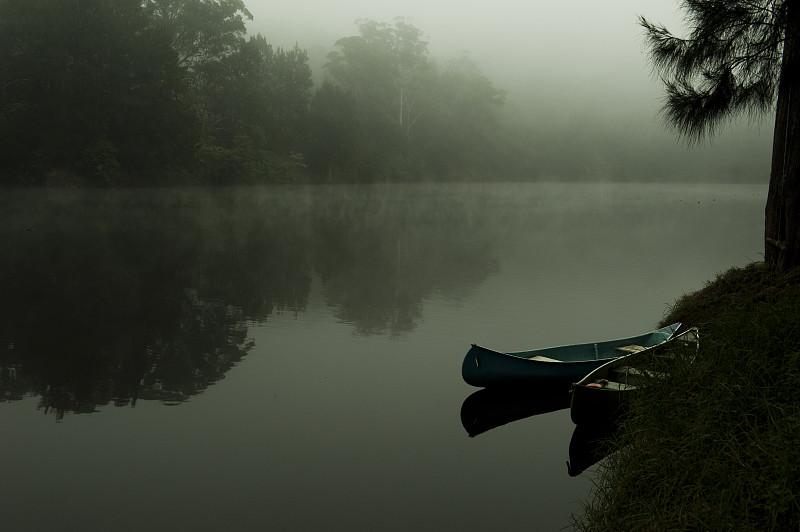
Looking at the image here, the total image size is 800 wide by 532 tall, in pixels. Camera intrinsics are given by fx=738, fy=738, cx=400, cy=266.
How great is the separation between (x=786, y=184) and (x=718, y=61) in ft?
7.31

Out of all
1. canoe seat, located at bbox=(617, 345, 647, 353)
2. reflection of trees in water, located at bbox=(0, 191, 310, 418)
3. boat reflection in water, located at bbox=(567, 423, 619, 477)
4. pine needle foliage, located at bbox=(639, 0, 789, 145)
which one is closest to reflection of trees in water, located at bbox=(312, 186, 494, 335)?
reflection of trees in water, located at bbox=(0, 191, 310, 418)

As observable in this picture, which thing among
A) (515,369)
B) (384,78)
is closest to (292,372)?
(515,369)

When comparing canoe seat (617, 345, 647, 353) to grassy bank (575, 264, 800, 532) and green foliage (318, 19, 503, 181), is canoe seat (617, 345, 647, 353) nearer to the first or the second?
grassy bank (575, 264, 800, 532)

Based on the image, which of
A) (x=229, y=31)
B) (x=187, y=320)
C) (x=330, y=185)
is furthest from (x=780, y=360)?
(x=330, y=185)

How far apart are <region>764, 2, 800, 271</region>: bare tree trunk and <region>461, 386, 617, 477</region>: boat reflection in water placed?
4334 mm

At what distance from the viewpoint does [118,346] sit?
42.9ft

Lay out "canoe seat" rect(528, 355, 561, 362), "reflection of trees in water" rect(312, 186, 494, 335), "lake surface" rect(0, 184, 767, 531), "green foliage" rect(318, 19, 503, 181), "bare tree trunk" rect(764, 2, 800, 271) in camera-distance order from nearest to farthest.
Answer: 1. "lake surface" rect(0, 184, 767, 531)
2. "canoe seat" rect(528, 355, 561, 362)
3. "bare tree trunk" rect(764, 2, 800, 271)
4. "reflection of trees in water" rect(312, 186, 494, 335)
5. "green foliage" rect(318, 19, 503, 181)

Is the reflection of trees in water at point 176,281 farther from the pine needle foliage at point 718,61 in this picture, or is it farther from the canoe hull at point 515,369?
the pine needle foliage at point 718,61

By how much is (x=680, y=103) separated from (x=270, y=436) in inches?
323

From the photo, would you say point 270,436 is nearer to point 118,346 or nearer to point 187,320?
point 118,346

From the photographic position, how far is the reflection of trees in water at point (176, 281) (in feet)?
38.1

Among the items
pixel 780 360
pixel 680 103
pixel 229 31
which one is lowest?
pixel 780 360

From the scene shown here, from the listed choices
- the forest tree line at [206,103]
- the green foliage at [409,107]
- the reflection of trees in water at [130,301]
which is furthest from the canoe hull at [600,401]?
the green foliage at [409,107]

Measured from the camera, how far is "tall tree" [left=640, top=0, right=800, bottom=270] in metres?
10.8
